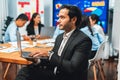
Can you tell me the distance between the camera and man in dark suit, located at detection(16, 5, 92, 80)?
79.4 inches

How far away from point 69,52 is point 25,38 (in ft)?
6.90

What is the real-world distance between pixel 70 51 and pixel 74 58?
0.10 m

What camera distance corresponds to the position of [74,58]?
2.00 m

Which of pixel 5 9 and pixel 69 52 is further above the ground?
pixel 5 9

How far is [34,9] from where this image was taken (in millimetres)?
5973

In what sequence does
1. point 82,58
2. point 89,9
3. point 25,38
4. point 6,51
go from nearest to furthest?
1. point 82,58
2. point 6,51
3. point 25,38
4. point 89,9

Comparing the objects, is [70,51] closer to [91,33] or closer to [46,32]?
[91,33]

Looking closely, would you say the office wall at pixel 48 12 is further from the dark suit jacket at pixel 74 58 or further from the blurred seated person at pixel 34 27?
the dark suit jacket at pixel 74 58

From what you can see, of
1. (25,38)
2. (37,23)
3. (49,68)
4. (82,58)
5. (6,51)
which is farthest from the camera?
(37,23)

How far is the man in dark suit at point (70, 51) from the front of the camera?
6.62 feet

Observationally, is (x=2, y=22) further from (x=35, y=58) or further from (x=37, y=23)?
(x=35, y=58)

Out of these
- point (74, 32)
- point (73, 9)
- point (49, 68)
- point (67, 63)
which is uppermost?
point (73, 9)

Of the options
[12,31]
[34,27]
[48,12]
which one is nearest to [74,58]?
[12,31]

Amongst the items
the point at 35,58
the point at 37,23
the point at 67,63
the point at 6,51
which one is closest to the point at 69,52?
the point at 67,63
